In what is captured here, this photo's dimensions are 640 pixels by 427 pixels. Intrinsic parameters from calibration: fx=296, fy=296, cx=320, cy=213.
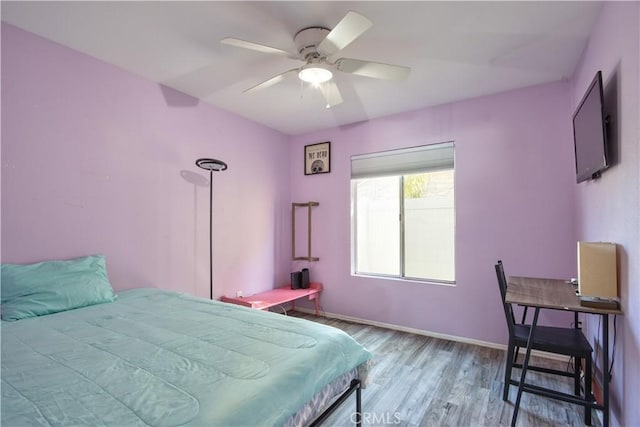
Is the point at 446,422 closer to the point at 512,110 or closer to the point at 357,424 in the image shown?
the point at 357,424

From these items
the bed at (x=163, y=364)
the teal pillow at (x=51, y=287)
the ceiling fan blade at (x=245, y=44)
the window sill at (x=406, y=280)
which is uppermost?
the ceiling fan blade at (x=245, y=44)

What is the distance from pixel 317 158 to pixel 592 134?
2.90 metres

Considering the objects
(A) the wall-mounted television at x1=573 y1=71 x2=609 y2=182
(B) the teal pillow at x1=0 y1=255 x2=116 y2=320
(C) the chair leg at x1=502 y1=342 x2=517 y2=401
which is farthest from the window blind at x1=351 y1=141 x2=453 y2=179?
(B) the teal pillow at x1=0 y1=255 x2=116 y2=320

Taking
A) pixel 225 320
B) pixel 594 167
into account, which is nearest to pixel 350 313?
pixel 225 320

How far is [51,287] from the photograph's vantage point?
6.26 feet

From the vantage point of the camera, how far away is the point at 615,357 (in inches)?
68.1

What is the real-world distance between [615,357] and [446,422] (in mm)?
1052

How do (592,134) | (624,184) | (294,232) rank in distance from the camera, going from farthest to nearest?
(294,232) < (592,134) < (624,184)

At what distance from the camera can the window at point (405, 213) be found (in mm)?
3330

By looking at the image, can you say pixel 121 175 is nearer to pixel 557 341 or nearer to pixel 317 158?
pixel 317 158

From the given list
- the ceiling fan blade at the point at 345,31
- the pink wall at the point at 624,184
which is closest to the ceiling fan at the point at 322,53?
the ceiling fan blade at the point at 345,31

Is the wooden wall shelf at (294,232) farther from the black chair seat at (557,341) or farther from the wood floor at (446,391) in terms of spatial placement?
the black chair seat at (557,341)

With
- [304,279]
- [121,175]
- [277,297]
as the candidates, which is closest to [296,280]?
[304,279]

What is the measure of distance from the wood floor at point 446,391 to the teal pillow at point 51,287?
1827 mm
